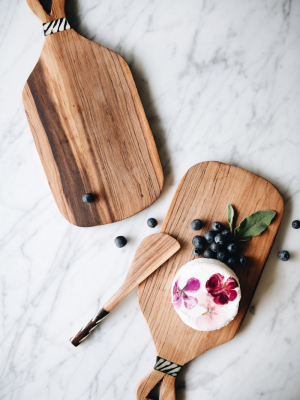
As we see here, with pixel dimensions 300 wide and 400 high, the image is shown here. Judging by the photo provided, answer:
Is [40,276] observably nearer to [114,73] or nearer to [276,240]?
[114,73]

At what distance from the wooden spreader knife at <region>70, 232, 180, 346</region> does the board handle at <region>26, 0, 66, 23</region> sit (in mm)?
1008

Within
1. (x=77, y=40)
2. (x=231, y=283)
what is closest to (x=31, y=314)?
(x=231, y=283)

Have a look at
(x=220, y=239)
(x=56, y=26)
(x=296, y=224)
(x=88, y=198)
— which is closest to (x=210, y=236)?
(x=220, y=239)

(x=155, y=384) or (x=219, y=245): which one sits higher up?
(x=219, y=245)

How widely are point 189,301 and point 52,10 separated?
1.31 m

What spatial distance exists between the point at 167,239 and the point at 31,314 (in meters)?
0.75

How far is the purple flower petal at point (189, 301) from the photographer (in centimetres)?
103

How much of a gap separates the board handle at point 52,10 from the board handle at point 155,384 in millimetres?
1568

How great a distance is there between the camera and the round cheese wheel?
1.02m

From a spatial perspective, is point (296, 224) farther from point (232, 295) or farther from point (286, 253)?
point (232, 295)

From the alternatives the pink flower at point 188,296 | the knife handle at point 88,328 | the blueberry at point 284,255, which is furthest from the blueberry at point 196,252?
the knife handle at point 88,328

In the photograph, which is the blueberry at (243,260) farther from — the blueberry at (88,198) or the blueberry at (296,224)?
the blueberry at (88,198)

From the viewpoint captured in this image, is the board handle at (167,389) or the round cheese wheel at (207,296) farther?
the board handle at (167,389)

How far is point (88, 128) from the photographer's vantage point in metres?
1.13
